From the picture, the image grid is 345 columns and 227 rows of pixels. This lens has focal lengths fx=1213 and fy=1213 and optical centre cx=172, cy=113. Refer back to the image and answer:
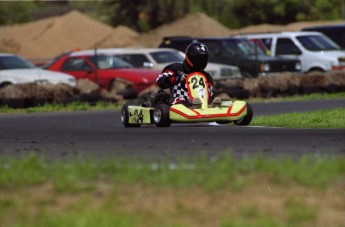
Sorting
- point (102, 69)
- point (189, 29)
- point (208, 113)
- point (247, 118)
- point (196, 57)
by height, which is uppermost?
point (196, 57)

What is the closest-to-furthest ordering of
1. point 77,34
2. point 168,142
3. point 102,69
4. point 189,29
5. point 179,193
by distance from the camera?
point 179,193 < point 168,142 < point 102,69 < point 189,29 < point 77,34

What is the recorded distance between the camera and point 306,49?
36.2 m

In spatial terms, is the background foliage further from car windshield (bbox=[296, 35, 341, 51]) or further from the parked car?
car windshield (bbox=[296, 35, 341, 51])

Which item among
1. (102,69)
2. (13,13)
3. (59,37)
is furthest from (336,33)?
(13,13)

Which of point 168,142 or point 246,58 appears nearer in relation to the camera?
point 168,142

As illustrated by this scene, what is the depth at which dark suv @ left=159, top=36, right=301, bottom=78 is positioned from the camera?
35.3m

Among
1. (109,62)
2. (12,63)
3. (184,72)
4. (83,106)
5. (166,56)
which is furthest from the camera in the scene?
(166,56)

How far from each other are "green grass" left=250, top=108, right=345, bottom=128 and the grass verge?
6125mm

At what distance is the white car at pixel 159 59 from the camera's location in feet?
104

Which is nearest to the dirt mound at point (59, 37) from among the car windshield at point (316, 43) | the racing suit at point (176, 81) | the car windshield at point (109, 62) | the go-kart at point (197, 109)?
the car windshield at point (316, 43)

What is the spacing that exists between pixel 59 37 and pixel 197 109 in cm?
4658

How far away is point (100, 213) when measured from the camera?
8.65 m

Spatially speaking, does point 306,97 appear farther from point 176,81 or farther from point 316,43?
point 176,81

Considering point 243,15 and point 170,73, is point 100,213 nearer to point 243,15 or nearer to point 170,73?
point 170,73
